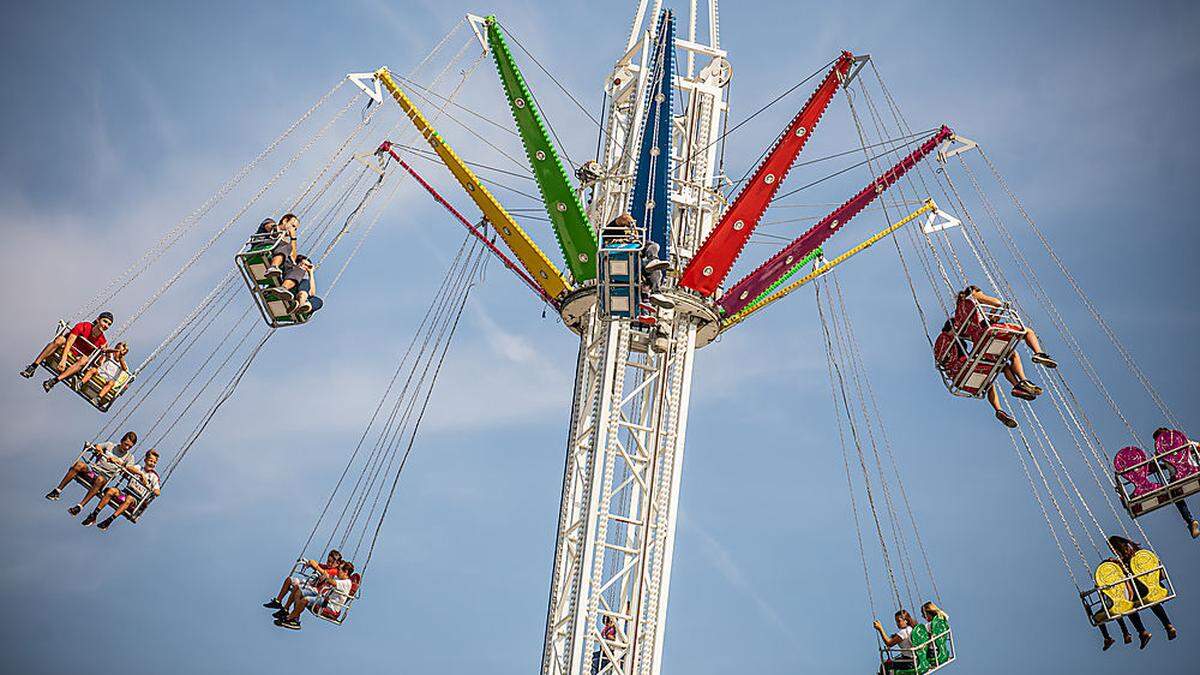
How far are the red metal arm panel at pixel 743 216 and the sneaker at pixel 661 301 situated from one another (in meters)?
0.76

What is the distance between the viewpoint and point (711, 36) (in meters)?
25.3

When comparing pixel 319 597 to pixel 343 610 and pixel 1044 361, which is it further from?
pixel 1044 361

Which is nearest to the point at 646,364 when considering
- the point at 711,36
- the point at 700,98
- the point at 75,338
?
the point at 700,98

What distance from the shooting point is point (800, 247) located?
895 inches

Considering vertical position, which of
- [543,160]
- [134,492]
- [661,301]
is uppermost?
[543,160]

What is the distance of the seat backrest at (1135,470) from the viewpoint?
19.0m

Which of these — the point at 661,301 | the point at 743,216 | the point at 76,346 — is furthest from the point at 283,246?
the point at 743,216

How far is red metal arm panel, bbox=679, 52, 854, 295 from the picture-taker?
72.3ft

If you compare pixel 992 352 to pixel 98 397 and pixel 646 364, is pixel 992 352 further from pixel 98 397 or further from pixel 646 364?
pixel 98 397

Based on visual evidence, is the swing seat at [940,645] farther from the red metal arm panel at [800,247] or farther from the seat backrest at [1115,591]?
the red metal arm panel at [800,247]

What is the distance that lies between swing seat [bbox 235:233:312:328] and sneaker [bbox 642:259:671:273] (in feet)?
15.6

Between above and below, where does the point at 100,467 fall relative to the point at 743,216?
below

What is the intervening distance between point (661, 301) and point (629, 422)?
6.62 ft

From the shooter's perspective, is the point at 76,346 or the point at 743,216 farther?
the point at 743,216
